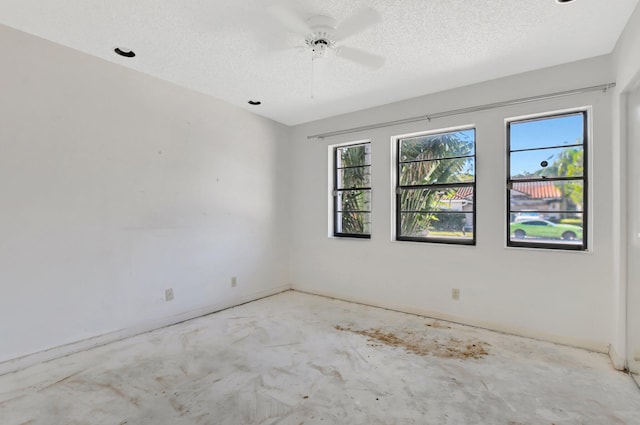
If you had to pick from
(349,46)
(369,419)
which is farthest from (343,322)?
(349,46)

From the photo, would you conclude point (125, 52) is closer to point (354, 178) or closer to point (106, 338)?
point (106, 338)

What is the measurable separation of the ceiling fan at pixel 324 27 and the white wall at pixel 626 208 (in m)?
1.79

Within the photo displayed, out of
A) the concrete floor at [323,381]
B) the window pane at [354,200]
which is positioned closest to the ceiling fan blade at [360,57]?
the window pane at [354,200]

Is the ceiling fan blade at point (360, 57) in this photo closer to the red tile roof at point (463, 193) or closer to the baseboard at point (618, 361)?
the red tile roof at point (463, 193)

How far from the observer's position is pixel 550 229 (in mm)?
2908

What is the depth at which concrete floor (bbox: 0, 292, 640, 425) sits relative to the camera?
1828 mm

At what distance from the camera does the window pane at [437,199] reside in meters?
3.41

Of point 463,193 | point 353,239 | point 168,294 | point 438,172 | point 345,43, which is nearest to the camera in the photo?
point 345,43

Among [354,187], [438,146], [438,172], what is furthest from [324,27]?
[354,187]

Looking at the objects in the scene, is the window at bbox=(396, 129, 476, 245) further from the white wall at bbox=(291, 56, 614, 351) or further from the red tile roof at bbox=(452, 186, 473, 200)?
the white wall at bbox=(291, 56, 614, 351)

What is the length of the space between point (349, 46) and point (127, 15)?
5.24ft

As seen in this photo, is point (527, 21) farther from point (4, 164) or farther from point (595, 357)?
point (4, 164)

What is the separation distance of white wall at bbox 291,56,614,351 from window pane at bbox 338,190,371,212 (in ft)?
0.70

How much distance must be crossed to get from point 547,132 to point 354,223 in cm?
235
